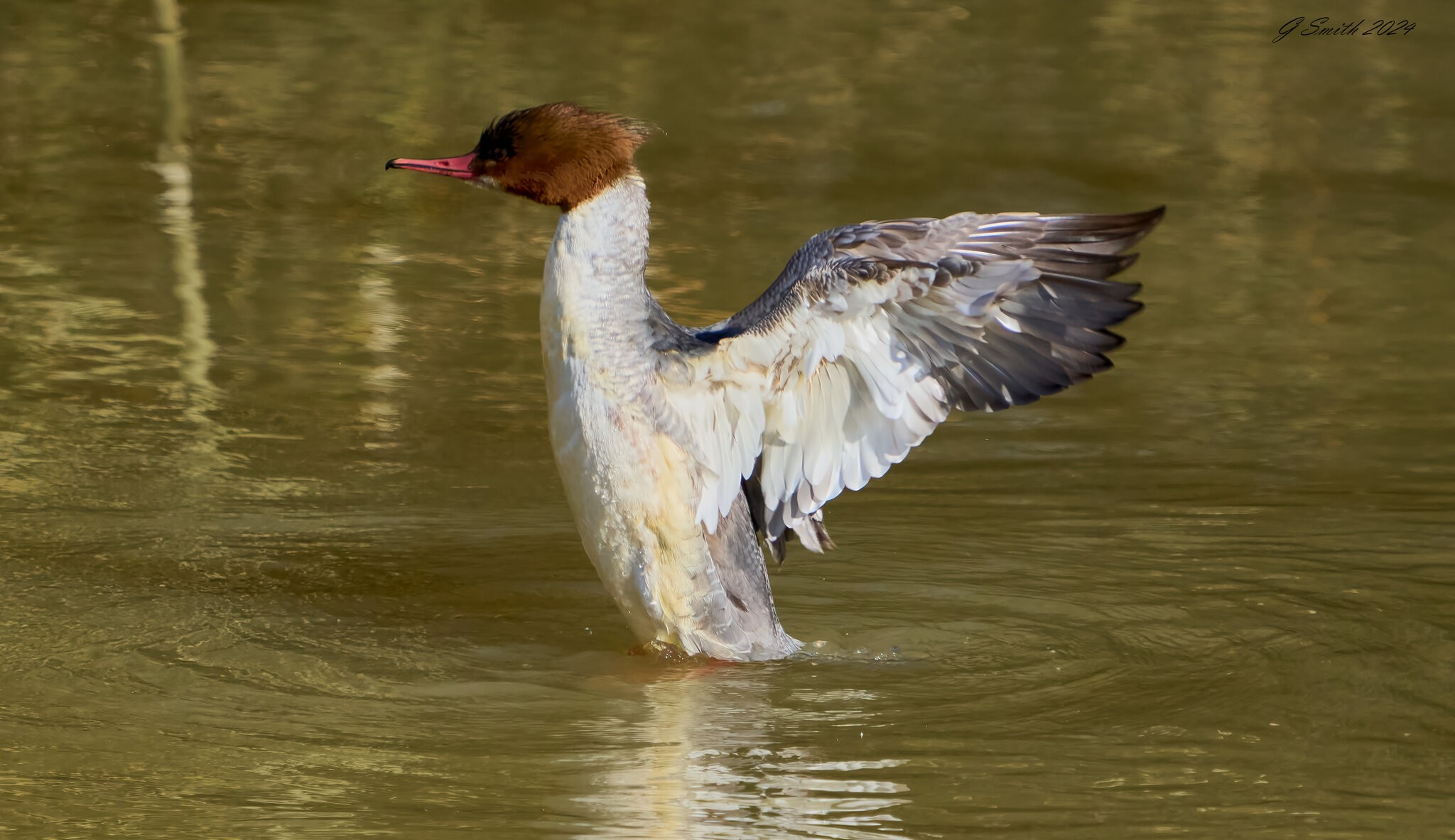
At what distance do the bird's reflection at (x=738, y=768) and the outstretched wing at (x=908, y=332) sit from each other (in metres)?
0.69

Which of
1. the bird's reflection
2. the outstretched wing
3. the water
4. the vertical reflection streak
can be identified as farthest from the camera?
the vertical reflection streak

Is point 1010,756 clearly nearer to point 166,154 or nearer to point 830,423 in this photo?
point 830,423

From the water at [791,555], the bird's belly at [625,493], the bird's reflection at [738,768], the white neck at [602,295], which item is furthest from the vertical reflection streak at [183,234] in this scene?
the bird's reflection at [738,768]

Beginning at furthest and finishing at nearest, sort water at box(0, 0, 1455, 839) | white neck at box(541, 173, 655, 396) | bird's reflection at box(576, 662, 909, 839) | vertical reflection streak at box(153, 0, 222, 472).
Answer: vertical reflection streak at box(153, 0, 222, 472), white neck at box(541, 173, 655, 396), water at box(0, 0, 1455, 839), bird's reflection at box(576, 662, 909, 839)

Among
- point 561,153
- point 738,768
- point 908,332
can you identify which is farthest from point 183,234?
point 738,768

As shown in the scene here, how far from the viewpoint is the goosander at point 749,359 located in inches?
208

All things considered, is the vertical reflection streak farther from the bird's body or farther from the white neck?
the white neck

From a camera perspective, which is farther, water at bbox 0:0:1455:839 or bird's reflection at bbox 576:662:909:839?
water at bbox 0:0:1455:839

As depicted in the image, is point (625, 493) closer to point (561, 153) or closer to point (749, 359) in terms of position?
point (749, 359)

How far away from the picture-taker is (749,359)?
5.39m

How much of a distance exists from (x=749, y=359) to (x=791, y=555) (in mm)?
1819

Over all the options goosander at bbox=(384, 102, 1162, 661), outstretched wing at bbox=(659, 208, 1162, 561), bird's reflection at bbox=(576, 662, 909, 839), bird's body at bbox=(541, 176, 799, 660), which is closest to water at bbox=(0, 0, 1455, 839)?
bird's reflection at bbox=(576, 662, 909, 839)

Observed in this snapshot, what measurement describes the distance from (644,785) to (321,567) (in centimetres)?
217

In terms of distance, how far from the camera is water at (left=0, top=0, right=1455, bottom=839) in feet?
16.1
